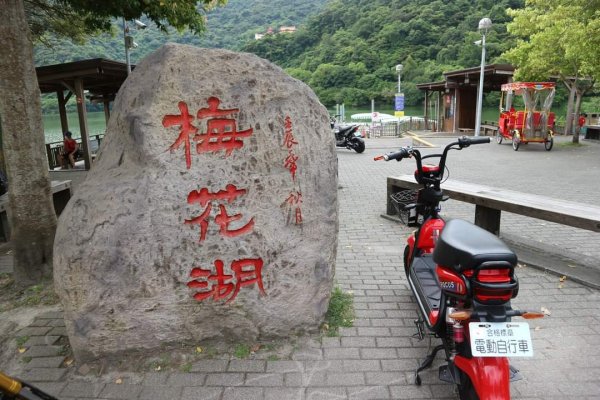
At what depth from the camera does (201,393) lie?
2586 mm

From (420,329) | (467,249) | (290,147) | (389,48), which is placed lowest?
(420,329)

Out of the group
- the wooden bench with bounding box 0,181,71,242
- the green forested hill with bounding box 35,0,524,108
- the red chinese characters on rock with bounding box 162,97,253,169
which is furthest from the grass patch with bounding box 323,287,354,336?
the green forested hill with bounding box 35,0,524,108

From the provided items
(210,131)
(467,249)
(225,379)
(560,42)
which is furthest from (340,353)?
(560,42)

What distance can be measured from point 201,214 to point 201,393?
42.1 inches

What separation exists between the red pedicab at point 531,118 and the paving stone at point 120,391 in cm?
1509

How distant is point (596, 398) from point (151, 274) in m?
2.67

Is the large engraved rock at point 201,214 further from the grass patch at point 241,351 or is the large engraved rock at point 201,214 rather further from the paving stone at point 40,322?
the paving stone at point 40,322

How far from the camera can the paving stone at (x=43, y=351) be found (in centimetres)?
302

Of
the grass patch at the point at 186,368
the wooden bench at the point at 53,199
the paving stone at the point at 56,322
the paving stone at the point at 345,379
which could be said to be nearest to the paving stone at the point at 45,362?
the paving stone at the point at 56,322

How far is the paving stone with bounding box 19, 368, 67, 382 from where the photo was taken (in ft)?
9.05

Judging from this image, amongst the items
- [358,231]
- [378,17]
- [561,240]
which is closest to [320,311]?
[358,231]

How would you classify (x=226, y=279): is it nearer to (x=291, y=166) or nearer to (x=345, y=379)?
(x=291, y=166)

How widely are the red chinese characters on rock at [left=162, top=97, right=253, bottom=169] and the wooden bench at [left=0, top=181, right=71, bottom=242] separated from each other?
4.05m

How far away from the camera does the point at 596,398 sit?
2.47m
